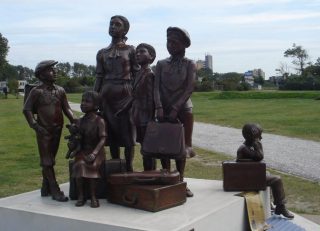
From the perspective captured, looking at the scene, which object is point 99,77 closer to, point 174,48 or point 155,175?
point 174,48

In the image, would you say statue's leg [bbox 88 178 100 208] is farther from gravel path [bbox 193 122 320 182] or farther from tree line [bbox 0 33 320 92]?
tree line [bbox 0 33 320 92]

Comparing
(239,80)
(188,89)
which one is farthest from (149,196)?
(239,80)

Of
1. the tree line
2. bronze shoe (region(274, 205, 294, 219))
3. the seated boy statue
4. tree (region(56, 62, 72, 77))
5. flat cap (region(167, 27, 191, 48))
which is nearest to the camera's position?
flat cap (region(167, 27, 191, 48))

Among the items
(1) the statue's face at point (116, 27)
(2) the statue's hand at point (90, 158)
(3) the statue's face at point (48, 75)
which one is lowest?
(2) the statue's hand at point (90, 158)

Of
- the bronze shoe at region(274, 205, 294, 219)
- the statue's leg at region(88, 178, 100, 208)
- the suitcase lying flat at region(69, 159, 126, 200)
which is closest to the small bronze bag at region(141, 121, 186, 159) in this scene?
the suitcase lying flat at region(69, 159, 126, 200)

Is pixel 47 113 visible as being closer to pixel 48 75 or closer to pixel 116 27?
pixel 48 75

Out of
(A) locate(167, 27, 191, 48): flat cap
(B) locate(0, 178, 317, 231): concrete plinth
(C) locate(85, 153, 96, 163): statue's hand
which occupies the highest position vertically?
(A) locate(167, 27, 191, 48): flat cap

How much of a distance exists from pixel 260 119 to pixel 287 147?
769 centimetres

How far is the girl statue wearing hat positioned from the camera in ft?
18.9

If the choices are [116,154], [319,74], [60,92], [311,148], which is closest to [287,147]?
[311,148]

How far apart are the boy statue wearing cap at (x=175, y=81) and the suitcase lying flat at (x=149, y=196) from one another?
0.45m

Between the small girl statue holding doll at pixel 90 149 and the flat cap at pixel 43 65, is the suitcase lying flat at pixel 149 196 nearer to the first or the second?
the small girl statue holding doll at pixel 90 149

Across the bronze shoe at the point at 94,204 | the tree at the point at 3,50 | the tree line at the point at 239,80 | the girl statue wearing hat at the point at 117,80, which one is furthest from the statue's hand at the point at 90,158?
the tree at the point at 3,50

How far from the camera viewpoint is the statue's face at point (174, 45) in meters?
5.53
